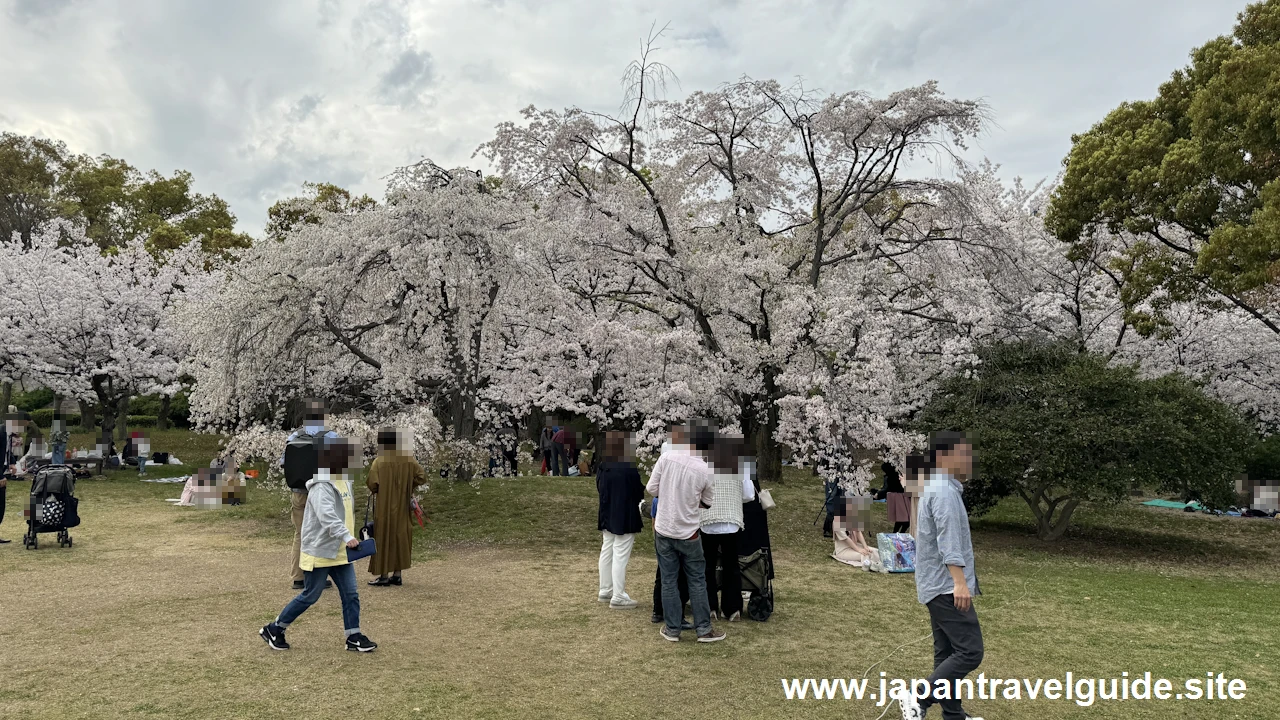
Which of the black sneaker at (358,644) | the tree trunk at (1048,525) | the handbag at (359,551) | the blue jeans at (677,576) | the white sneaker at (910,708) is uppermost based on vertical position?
the handbag at (359,551)

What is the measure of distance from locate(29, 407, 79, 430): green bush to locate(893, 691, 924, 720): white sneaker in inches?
1199

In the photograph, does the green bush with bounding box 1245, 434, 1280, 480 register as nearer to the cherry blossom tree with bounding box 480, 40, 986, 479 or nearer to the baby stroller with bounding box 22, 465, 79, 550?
the cherry blossom tree with bounding box 480, 40, 986, 479

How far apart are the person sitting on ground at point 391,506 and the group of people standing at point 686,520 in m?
1.99

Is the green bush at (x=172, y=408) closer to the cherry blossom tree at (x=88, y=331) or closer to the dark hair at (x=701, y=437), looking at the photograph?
the cherry blossom tree at (x=88, y=331)

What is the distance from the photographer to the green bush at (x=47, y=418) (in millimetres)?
26797

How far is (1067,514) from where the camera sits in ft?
39.2

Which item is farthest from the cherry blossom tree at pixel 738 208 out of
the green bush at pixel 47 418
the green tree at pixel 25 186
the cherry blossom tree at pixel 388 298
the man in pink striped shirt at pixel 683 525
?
the green tree at pixel 25 186

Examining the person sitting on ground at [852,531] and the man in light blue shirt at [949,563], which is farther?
the person sitting on ground at [852,531]

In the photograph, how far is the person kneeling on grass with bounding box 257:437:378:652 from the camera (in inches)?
192

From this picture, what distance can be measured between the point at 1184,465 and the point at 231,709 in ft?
36.9

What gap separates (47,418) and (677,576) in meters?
30.0

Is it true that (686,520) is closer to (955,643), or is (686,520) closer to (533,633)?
(533,633)

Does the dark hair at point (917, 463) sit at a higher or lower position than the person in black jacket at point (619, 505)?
higher

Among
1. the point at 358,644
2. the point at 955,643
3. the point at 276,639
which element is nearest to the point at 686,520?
the point at 955,643
